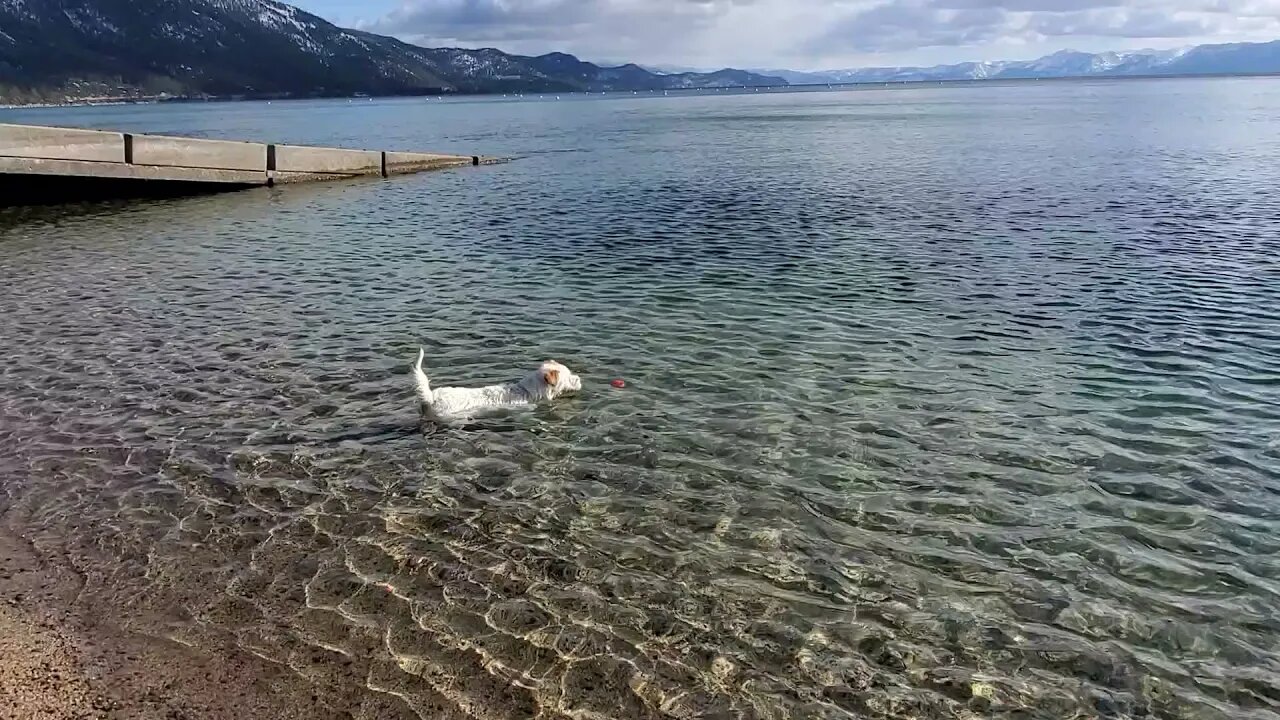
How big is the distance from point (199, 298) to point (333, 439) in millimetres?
9025

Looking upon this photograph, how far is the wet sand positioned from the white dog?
4.47m

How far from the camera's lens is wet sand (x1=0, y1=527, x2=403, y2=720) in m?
5.40

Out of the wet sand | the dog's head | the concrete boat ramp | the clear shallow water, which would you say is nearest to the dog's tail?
the clear shallow water

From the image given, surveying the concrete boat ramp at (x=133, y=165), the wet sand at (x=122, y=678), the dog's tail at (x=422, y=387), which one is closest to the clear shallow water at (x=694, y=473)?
the wet sand at (x=122, y=678)

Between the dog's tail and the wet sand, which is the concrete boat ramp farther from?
the wet sand

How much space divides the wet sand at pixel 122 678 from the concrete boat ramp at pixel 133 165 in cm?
2938

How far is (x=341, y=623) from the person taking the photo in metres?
6.49

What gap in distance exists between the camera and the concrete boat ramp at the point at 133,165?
98.7 feet

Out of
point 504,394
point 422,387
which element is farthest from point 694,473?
point 422,387

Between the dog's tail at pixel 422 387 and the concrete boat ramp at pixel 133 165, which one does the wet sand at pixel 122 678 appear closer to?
the dog's tail at pixel 422 387

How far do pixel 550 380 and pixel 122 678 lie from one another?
6.09m

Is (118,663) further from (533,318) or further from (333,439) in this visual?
(533,318)

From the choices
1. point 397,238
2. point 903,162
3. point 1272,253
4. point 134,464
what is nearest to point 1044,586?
point 134,464

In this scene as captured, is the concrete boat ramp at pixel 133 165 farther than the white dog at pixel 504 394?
Yes
